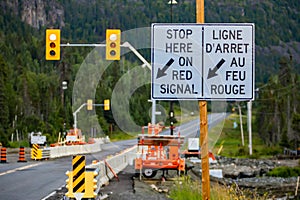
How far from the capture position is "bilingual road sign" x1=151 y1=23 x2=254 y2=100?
11.0 m

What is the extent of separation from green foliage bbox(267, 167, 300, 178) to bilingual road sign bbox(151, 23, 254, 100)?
4236 cm

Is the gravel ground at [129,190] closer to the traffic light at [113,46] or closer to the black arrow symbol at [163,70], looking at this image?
the traffic light at [113,46]

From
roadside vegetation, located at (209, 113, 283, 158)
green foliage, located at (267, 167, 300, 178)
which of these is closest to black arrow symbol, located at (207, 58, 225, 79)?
roadside vegetation, located at (209, 113, 283, 158)

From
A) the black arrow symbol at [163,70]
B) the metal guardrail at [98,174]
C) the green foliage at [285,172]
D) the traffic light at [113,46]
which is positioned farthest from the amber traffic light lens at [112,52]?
the green foliage at [285,172]

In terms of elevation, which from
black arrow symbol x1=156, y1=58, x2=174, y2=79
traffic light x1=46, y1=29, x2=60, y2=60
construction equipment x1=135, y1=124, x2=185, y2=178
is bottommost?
construction equipment x1=135, y1=124, x2=185, y2=178

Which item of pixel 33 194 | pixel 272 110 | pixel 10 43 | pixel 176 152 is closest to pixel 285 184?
pixel 176 152

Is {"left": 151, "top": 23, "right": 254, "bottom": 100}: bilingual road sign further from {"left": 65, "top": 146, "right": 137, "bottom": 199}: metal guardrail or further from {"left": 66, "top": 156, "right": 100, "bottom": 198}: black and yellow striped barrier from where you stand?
{"left": 65, "top": 146, "right": 137, "bottom": 199}: metal guardrail

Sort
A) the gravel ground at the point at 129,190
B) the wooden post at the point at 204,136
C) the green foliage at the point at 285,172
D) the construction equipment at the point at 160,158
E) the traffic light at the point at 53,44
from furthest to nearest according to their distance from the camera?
the green foliage at the point at 285,172
the traffic light at the point at 53,44
the construction equipment at the point at 160,158
the gravel ground at the point at 129,190
the wooden post at the point at 204,136

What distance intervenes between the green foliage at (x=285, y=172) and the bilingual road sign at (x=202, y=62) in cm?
4236

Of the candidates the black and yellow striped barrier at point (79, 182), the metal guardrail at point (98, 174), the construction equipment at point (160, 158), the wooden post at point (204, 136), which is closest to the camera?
the wooden post at point (204, 136)

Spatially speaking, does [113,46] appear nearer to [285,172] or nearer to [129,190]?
[129,190]

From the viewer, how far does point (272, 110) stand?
131 metres

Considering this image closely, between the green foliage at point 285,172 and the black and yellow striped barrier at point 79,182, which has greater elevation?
the black and yellow striped barrier at point 79,182

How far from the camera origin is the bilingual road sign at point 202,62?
1104 centimetres
